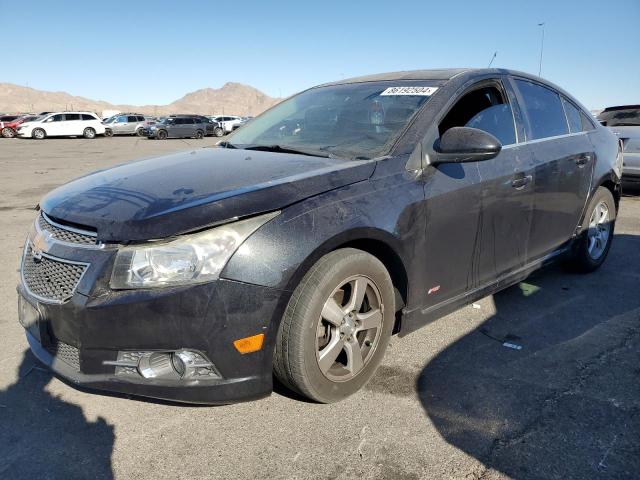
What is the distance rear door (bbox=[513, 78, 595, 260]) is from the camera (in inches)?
144

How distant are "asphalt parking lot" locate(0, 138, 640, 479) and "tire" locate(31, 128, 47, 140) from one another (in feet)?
111

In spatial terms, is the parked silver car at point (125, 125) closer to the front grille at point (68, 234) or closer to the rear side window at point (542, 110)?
the rear side window at point (542, 110)

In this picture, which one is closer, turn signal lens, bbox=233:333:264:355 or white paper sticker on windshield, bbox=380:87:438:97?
turn signal lens, bbox=233:333:264:355

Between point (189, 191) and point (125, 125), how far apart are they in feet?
131

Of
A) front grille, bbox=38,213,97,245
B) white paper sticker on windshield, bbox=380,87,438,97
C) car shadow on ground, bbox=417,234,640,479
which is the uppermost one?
white paper sticker on windshield, bbox=380,87,438,97

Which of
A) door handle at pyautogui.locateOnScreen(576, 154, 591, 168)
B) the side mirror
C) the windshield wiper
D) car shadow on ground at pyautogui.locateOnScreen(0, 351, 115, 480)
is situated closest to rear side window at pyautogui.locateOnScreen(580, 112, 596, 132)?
door handle at pyautogui.locateOnScreen(576, 154, 591, 168)

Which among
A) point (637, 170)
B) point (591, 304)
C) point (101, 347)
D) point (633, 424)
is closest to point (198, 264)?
point (101, 347)

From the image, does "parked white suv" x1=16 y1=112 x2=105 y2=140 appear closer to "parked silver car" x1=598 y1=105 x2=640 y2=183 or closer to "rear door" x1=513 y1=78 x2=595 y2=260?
"parked silver car" x1=598 y1=105 x2=640 y2=183

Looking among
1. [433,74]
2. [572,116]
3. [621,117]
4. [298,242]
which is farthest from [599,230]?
[621,117]

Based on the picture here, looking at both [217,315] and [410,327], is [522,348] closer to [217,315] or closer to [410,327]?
[410,327]

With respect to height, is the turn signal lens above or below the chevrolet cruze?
below

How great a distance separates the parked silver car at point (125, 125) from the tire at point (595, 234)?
3825 cm

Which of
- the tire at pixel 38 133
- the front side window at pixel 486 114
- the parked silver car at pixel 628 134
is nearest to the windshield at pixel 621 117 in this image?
the parked silver car at pixel 628 134

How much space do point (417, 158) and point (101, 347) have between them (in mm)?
1857
